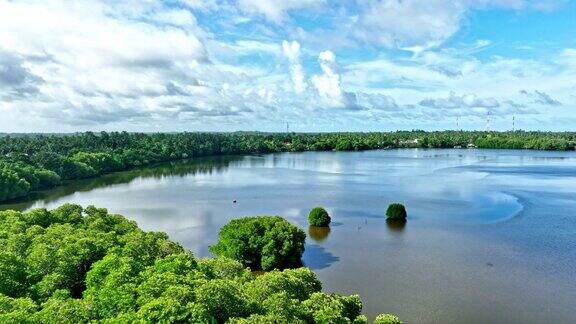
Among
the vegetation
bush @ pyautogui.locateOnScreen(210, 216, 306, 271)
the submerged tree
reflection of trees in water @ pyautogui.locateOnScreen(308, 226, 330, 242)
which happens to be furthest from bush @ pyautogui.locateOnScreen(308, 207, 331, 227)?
the vegetation

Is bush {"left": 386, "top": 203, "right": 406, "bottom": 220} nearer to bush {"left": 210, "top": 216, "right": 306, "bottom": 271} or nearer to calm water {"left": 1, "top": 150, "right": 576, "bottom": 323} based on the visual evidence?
calm water {"left": 1, "top": 150, "right": 576, "bottom": 323}

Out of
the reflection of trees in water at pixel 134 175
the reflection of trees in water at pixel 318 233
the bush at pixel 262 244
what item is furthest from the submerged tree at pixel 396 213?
the reflection of trees in water at pixel 134 175

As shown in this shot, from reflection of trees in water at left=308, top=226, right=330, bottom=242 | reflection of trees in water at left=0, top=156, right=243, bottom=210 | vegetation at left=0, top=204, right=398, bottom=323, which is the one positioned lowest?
reflection of trees in water at left=308, top=226, right=330, bottom=242

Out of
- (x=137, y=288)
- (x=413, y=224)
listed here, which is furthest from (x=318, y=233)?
(x=137, y=288)

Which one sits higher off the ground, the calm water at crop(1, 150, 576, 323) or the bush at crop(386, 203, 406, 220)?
the bush at crop(386, 203, 406, 220)

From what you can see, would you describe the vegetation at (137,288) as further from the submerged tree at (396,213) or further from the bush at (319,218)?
the submerged tree at (396,213)

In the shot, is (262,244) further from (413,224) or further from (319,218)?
(413,224)

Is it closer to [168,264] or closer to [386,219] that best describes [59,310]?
[168,264]
